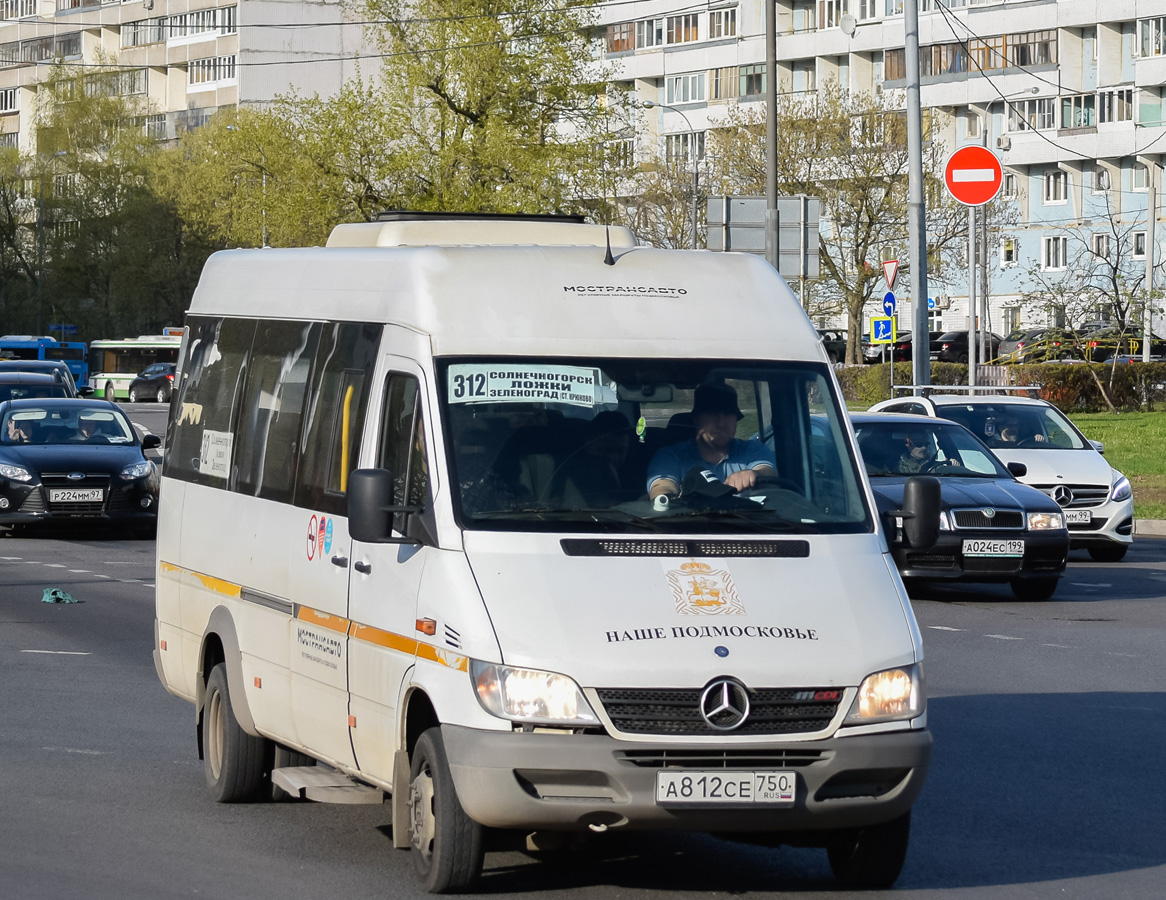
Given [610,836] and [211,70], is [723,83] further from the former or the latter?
[610,836]

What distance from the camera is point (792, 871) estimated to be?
23.4 ft

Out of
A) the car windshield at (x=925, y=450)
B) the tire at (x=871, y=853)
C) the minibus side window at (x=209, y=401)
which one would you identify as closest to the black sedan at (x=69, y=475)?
the car windshield at (x=925, y=450)

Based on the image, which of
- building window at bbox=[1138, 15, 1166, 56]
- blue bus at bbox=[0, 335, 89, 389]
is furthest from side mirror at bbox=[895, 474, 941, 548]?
building window at bbox=[1138, 15, 1166, 56]

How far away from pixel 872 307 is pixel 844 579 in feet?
264

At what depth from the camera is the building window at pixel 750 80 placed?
94875mm

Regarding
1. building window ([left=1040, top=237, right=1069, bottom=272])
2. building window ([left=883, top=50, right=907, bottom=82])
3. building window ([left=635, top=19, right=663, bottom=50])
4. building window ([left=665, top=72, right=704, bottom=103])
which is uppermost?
building window ([left=635, top=19, right=663, bottom=50])

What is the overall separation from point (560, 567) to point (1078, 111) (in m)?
83.5

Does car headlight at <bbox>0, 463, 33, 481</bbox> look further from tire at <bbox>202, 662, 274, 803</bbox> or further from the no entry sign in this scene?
tire at <bbox>202, 662, 274, 803</bbox>

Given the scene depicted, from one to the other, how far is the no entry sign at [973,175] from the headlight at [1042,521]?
10841 millimetres

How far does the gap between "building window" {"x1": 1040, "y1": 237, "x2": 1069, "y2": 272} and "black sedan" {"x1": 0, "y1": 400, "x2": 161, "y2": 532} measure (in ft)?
226

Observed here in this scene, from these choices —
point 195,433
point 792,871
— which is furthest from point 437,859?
point 195,433

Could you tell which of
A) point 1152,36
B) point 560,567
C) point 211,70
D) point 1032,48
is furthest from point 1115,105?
point 560,567

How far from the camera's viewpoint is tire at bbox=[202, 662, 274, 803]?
27.2 ft

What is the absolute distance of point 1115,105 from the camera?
84625 millimetres
